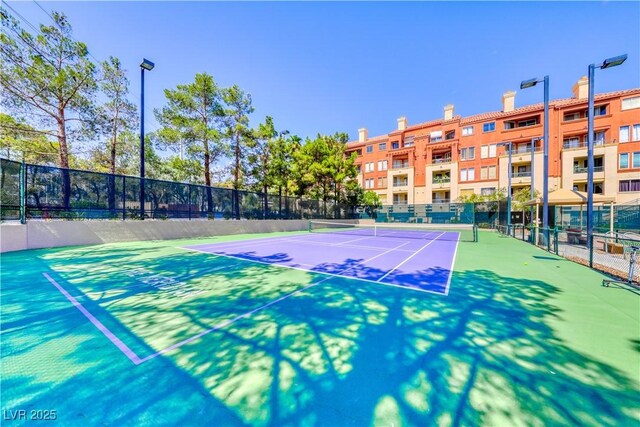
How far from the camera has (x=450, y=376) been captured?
2.71 metres

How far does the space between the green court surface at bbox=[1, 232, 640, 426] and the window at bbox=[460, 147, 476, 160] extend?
35.9 meters

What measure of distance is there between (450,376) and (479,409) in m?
0.44

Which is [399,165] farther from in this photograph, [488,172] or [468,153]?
[488,172]

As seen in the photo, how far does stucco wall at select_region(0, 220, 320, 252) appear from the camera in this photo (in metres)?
10.0

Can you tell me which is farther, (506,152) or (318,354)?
(506,152)

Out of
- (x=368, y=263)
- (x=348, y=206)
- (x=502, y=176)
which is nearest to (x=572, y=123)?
(x=502, y=176)

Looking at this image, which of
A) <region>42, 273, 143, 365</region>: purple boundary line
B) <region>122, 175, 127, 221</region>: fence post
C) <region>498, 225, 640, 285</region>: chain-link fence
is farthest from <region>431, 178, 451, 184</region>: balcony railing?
<region>42, 273, 143, 365</region>: purple boundary line

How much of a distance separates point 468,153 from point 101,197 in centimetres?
4266

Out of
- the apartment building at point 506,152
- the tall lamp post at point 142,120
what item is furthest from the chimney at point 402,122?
the tall lamp post at point 142,120

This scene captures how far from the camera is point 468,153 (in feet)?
121

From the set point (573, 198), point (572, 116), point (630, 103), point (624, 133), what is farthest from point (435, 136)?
point (573, 198)

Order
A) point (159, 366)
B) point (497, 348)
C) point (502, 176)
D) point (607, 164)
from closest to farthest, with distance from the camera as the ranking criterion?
point (159, 366) → point (497, 348) → point (607, 164) → point (502, 176)

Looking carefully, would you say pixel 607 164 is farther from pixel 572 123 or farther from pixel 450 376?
pixel 450 376

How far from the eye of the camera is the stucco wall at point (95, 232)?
10.0 metres
